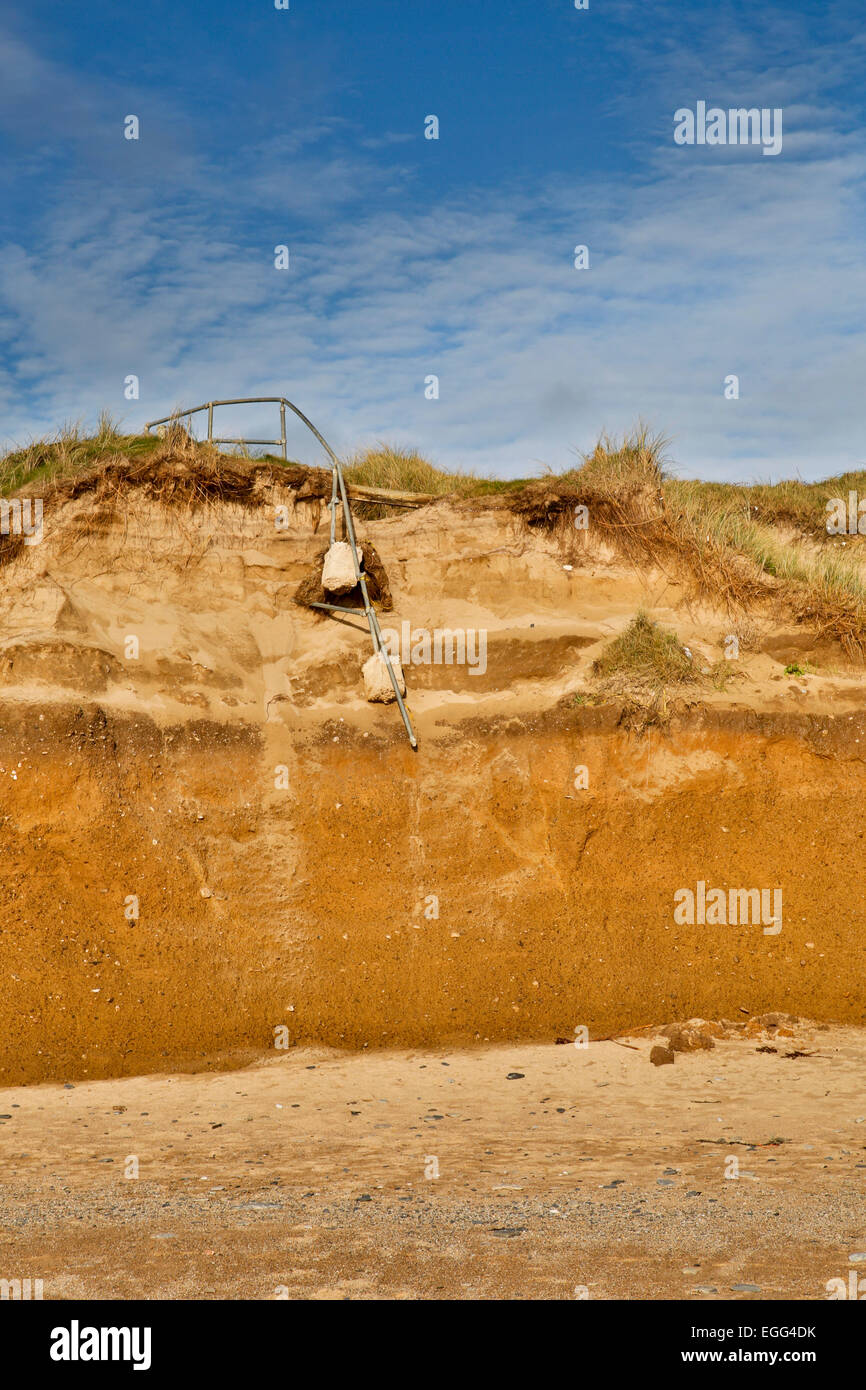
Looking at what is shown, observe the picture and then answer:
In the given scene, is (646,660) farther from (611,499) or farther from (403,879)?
(403,879)

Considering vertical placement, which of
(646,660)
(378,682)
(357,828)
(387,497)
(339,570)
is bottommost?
(357,828)

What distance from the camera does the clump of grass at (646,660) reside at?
9938mm

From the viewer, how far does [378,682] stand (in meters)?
10.0

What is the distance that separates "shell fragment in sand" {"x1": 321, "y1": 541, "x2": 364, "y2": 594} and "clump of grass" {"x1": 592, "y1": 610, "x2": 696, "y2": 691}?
→ 8.46ft

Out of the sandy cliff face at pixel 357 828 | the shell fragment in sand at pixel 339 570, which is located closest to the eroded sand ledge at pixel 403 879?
the sandy cliff face at pixel 357 828

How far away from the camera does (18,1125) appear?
696cm

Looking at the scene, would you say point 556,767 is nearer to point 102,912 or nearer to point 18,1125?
point 102,912

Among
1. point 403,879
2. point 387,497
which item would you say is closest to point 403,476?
point 387,497

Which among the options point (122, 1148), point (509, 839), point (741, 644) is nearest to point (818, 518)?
point (741, 644)

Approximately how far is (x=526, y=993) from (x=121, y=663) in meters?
4.75

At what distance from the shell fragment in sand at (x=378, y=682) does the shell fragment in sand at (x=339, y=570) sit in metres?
0.87

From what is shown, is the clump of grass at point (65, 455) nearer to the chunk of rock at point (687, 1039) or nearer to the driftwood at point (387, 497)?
the driftwood at point (387, 497)

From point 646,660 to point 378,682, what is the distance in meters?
2.57

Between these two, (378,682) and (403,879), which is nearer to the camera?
(403,879)
